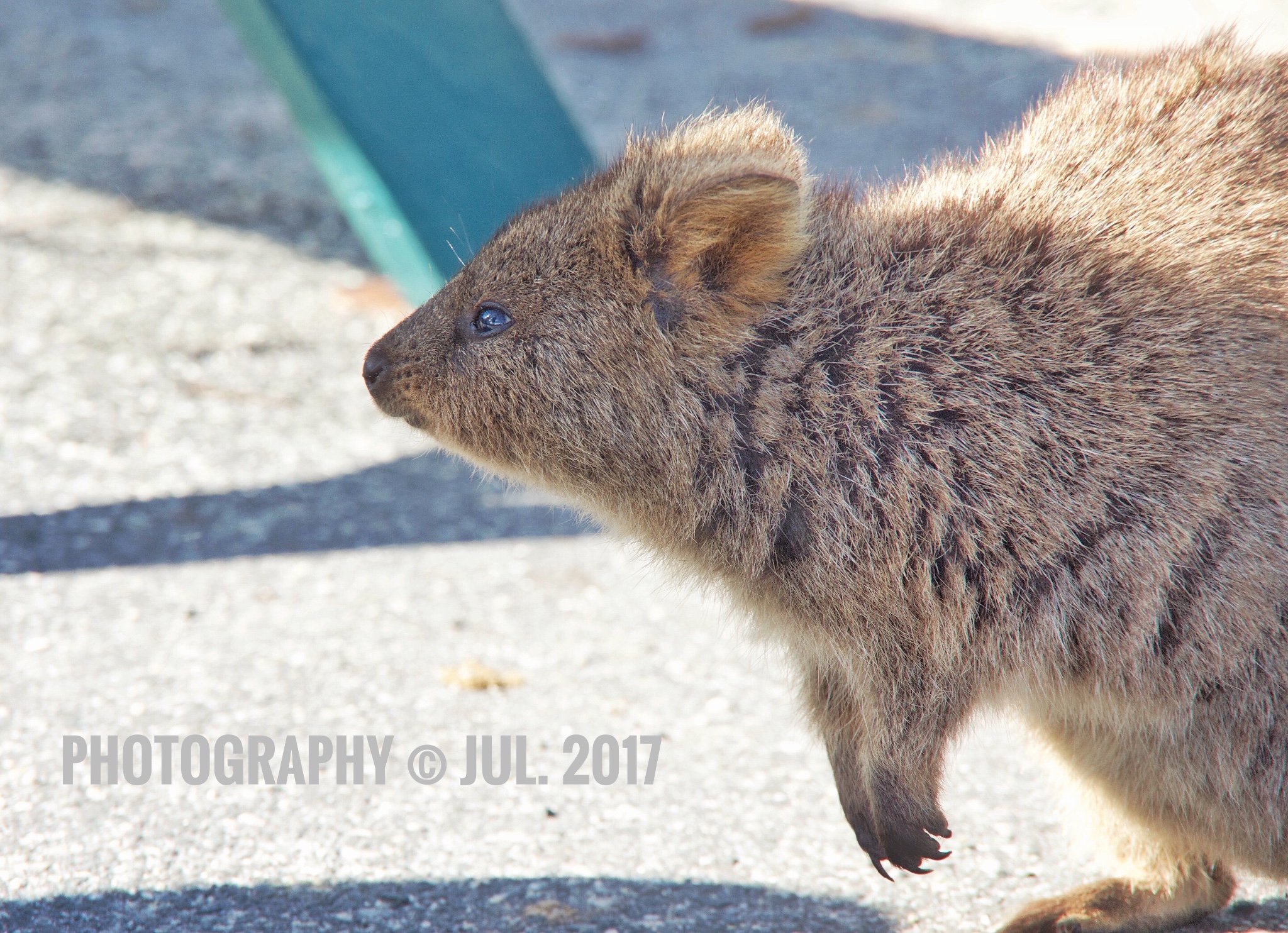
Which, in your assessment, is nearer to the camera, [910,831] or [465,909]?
[910,831]

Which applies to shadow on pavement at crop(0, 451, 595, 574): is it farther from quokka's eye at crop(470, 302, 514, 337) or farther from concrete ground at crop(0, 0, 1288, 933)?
quokka's eye at crop(470, 302, 514, 337)

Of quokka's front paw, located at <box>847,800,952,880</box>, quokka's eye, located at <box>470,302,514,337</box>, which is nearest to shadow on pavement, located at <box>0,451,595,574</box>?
quokka's eye, located at <box>470,302,514,337</box>

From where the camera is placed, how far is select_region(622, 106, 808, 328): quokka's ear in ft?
8.46

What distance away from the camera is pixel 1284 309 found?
2.51m

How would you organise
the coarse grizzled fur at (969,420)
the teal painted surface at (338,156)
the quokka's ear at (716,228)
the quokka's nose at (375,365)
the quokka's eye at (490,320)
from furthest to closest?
the teal painted surface at (338,156) < the quokka's nose at (375,365) < the quokka's eye at (490,320) < the quokka's ear at (716,228) < the coarse grizzled fur at (969,420)

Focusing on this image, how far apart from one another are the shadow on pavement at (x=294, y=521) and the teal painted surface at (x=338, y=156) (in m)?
0.86

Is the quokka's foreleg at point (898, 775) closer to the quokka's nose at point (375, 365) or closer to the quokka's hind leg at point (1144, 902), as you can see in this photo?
the quokka's hind leg at point (1144, 902)

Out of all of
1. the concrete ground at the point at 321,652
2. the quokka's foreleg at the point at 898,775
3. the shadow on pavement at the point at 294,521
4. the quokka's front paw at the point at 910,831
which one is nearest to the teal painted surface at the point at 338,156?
the concrete ground at the point at 321,652

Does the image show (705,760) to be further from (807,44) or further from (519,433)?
(807,44)

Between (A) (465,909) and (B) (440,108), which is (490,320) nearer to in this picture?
(A) (465,909)

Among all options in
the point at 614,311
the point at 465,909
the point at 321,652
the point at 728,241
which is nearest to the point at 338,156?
the point at 321,652

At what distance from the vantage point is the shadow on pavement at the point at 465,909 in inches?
105

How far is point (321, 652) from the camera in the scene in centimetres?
384

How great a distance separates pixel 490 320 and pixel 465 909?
4.41 feet
